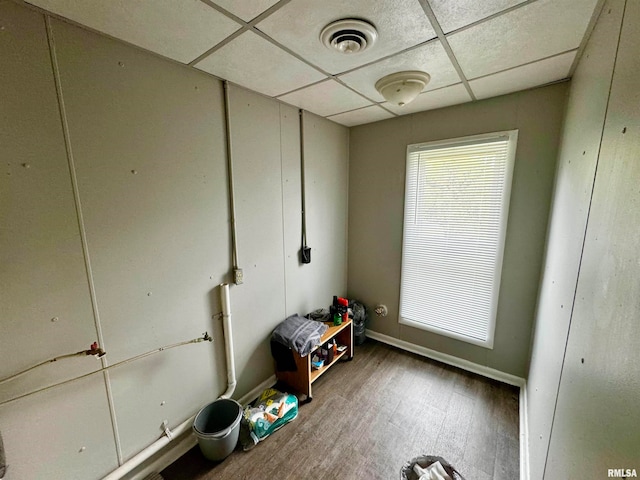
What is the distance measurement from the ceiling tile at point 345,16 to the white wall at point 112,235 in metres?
0.69

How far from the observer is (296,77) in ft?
5.20

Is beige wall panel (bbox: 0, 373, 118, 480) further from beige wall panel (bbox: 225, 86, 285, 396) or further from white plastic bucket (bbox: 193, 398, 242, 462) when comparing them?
beige wall panel (bbox: 225, 86, 285, 396)

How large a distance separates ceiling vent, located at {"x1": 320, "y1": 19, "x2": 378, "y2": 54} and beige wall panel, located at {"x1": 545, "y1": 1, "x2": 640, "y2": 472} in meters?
0.84

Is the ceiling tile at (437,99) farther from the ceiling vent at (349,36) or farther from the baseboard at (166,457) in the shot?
the baseboard at (166,457)

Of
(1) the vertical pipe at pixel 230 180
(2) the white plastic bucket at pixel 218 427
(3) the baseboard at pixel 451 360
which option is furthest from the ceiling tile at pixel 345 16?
(3) the baseboard at pixel 451 360

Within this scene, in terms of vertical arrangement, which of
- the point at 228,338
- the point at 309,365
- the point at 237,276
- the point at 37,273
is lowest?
the point at 309,365

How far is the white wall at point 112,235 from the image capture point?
1026mm

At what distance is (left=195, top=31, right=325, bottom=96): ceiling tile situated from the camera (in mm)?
1251

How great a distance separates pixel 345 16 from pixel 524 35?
889mm

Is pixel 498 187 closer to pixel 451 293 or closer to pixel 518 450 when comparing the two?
pixel 451 293

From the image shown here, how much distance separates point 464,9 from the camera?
102 cm

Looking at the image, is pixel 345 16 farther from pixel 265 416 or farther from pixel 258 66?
pixel 265 416

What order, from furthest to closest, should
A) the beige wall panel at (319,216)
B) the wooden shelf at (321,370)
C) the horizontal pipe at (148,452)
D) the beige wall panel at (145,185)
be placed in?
1. the beige wall panel at (319,216)
2. the wooden shelf at (321,370)
3. the horizontal pipe at (148,452)
4. the beige wall panel at (145,185)

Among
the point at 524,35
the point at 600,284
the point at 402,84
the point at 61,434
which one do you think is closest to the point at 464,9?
the point at 524,35
